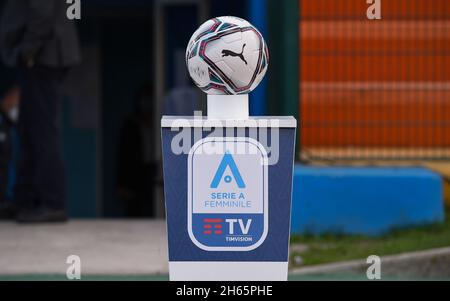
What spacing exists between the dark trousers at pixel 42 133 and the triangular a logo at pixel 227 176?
3461 millimetres

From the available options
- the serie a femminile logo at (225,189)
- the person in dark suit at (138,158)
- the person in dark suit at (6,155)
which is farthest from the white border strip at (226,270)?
the person in dark suit at (138,158)

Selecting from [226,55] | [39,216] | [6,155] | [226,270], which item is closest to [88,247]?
[39,216]

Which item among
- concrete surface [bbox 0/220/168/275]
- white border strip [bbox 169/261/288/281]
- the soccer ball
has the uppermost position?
the soccer ball

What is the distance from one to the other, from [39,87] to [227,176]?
3.50 m

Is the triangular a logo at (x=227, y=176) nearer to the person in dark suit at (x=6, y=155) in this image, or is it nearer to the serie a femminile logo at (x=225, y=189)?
the serie a femminile logo at (x=225, y=189)

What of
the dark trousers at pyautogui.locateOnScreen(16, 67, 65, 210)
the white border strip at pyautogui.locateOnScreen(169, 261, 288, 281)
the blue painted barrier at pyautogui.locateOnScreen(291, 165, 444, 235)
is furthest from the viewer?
the dark trousers at pyautogui.locateOnScreen(16, 67, 65, 210)

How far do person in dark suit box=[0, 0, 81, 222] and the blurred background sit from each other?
0.79m

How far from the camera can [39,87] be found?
331 inches

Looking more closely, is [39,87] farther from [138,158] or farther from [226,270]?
[226,270]

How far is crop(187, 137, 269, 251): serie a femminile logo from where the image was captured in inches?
205

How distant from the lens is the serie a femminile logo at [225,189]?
17.0 feet

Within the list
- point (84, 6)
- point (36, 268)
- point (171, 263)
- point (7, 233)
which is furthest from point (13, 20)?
point (171, 263)

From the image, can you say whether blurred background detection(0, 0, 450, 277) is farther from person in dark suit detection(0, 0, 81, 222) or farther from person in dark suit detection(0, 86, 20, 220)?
person in dark suit detection(0, 0, 81, 222)

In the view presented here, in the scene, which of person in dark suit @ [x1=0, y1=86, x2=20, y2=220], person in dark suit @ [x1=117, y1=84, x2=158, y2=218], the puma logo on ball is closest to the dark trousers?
person in dark suit @ [x1=0, y1=86, x2=20, y2=220]
